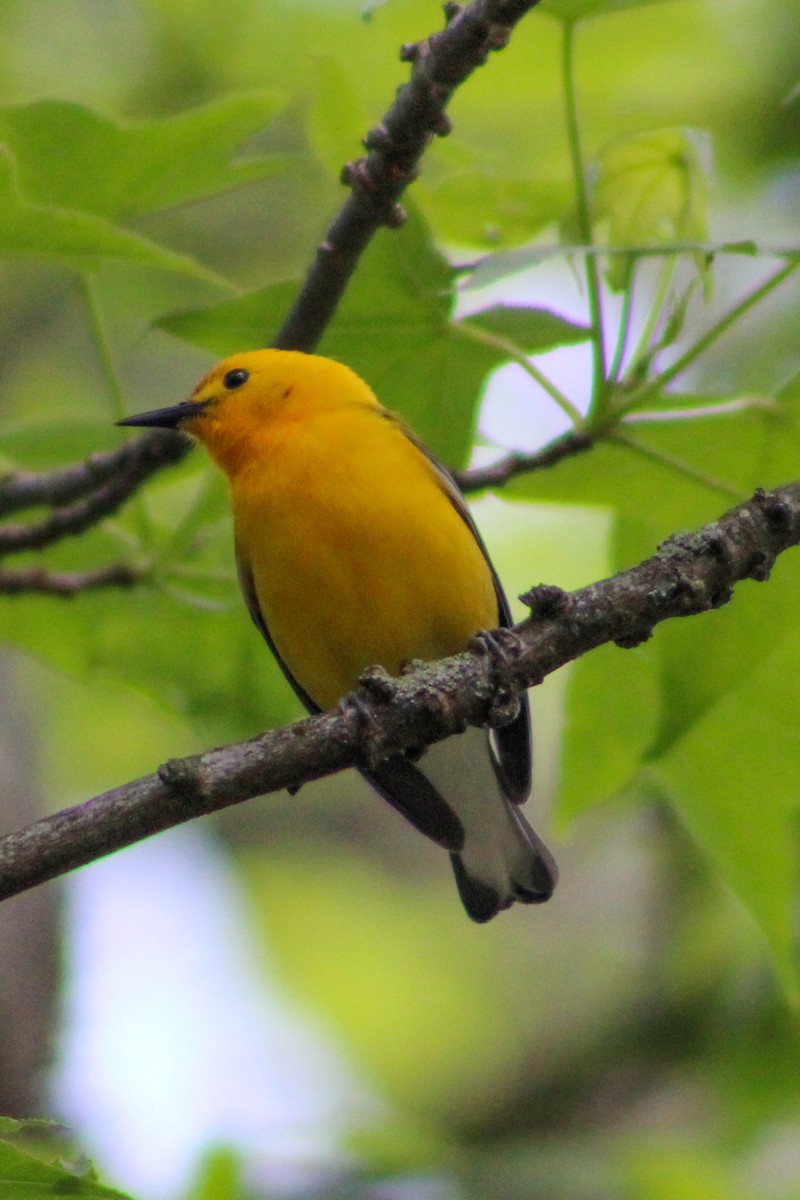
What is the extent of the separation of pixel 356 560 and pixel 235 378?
146cm

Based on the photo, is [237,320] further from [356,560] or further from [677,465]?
[677,465]

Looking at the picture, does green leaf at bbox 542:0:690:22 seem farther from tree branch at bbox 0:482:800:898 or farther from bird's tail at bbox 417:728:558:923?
bird's tail at bbox 417:728:558:923

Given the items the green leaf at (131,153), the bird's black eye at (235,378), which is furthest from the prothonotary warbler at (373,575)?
the green leaf at (131,153)

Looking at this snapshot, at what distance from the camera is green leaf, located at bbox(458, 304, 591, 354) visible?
3.73 meters

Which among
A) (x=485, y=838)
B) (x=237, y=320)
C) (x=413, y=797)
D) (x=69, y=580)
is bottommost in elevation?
(x=485, y=838)

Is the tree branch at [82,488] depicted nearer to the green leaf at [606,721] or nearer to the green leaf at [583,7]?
the green leaf at [606,721]

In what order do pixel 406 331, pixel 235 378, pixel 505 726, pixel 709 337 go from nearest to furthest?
1. pixel 709 337
2. pixel 406 331
3. pixel 505 726
4. pixel 235 378

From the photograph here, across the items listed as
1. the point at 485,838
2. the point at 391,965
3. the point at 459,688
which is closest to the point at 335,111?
the point at 459,688

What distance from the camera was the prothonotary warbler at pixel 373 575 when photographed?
4484 millimetres

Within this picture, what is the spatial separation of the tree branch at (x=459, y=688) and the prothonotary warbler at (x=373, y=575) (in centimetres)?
136

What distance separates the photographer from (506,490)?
13.7 feet

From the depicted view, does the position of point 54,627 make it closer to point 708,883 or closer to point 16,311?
point 16,311

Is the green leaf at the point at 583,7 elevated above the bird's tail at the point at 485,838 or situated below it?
above

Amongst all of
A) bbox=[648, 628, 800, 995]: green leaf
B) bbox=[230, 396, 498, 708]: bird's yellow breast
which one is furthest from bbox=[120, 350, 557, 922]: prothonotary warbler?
A: bbox=[648, 628, 800, 995]: green leaf
